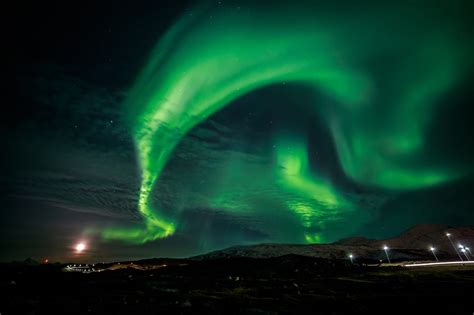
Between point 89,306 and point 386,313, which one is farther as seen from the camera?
→ point 89,306

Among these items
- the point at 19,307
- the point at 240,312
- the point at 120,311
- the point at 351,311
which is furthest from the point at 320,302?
the point at 19,307

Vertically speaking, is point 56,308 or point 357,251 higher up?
point 357,251

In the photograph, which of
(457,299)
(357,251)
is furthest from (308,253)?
(457,299)

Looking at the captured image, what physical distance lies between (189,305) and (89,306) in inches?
224

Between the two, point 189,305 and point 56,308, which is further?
point 189,305

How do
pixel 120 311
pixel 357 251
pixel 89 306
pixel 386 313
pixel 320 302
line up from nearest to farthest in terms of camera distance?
pixel 386 313 → pixel 120 311 → pixel 89 306 → pixel 320 302 → pixel 357 251

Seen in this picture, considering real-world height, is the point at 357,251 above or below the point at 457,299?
above

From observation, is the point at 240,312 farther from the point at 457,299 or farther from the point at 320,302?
the point at 457,299

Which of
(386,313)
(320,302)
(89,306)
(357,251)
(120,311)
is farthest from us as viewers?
(357,251)

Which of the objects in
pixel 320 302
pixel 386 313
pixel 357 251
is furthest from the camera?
pixel 357 251

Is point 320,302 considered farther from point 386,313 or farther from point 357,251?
point 357,251

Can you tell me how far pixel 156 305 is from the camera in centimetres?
1530

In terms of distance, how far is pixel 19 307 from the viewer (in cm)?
1370

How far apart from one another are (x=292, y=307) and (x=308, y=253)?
193m
